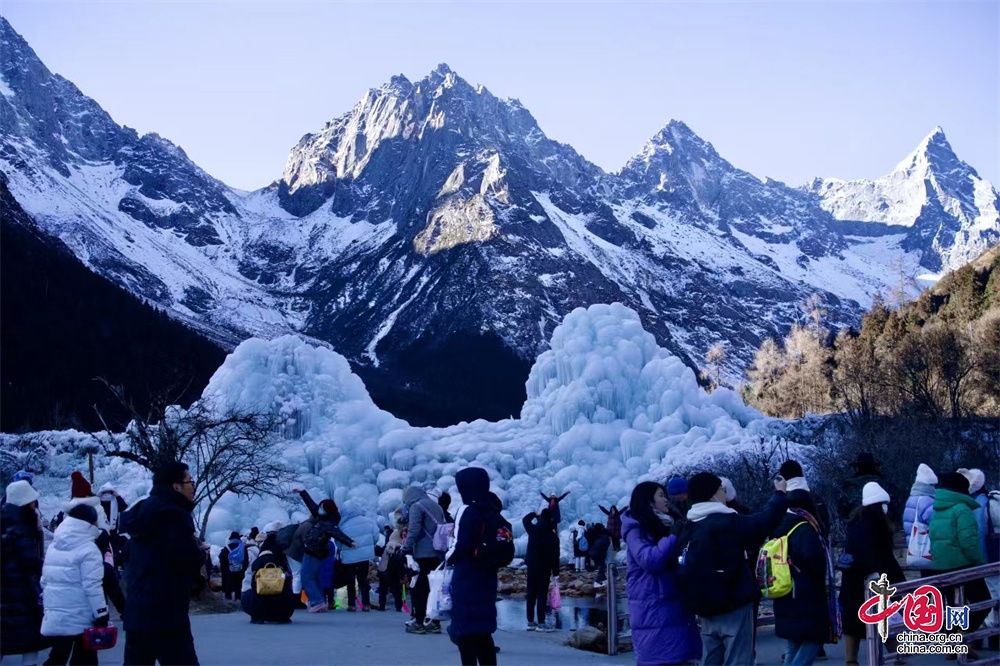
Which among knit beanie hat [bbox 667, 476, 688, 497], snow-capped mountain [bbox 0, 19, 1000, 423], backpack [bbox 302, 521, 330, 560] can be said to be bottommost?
backpack [bbox 302, 521, 330, 560]

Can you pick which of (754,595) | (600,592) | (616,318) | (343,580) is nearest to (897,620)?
(754,595)

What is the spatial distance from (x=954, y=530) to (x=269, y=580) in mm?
7366

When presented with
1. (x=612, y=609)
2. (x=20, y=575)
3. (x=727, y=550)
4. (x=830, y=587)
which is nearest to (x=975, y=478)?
(x=830, y=587)

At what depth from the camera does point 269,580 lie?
12242 millimetres

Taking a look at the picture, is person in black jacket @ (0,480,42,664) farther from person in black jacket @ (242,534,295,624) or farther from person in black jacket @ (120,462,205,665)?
person in black jacket @ (242,534,295,624)

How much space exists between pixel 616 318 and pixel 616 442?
5.57m

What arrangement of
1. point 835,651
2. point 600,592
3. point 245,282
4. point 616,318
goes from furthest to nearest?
point 245,282
point 616,318
point 600,592
point 835,651

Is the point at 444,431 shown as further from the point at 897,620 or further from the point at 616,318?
the point at 897,620

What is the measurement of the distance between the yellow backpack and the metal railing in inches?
268

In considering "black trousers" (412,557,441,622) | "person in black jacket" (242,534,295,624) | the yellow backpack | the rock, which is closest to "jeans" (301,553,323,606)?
"person in black jacket" (242,534,295,624)

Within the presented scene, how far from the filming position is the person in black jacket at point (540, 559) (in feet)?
40.0

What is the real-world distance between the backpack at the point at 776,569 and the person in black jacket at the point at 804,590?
3cm

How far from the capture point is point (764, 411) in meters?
72.7

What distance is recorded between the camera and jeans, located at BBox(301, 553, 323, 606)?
13.8 meters
